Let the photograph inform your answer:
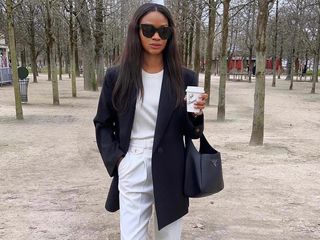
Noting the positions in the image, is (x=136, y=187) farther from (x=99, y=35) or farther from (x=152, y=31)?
(x=99, y=35)

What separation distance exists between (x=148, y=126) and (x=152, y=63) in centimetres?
36

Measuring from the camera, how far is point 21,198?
5250mm

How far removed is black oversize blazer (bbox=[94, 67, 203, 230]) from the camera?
243 centimetres

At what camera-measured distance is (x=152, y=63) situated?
8.38 ft

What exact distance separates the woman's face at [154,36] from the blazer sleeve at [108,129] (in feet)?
0.83

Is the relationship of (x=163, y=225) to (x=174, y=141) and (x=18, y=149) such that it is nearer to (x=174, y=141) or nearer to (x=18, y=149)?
(x=174, y=141)

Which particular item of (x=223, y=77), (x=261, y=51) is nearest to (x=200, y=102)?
(x=261, y=51)

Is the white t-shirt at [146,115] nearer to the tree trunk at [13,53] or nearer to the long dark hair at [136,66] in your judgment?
the long dark hair at [136,66]

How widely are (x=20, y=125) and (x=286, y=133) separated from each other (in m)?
6.52

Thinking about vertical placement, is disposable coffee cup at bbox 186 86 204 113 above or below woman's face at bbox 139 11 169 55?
below

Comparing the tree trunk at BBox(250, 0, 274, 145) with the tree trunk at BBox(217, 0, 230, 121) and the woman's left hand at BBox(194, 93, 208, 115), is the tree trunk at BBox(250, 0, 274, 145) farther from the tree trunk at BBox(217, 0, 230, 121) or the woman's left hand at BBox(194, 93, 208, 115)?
the woman's left hand at BBox(194, 93, 208, 115)

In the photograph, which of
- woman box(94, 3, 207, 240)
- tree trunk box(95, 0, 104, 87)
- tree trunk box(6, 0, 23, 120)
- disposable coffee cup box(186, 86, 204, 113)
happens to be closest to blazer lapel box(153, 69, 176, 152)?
woman box(94, 3, 207, 240)

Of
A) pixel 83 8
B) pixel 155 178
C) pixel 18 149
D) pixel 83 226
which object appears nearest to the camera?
pixel 155 178

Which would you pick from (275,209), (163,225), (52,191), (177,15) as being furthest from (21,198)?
(177,15)
